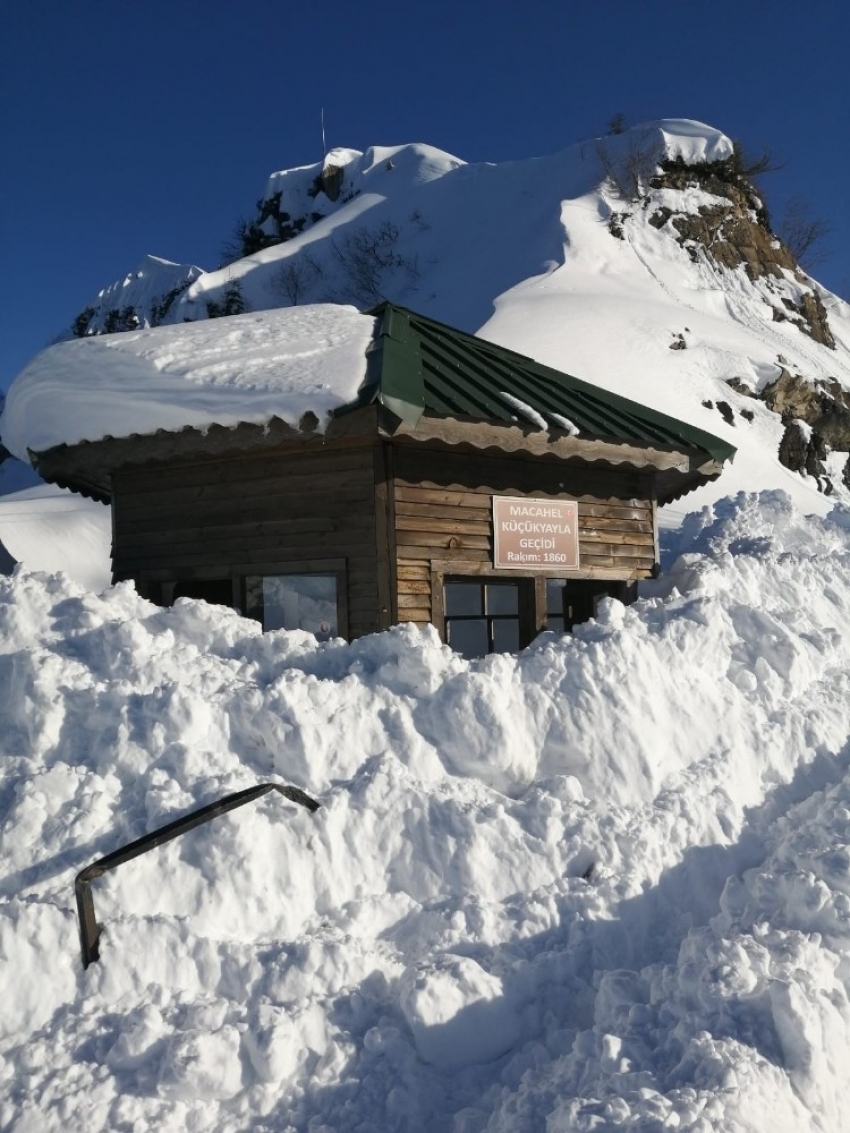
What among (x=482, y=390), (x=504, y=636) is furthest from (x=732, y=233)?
(x=482, y=390)

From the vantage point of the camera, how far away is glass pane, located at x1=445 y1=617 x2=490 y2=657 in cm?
1444

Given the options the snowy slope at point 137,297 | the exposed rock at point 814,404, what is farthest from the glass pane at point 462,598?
the snowy slope at point 137,297

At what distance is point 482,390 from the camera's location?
8.22 m

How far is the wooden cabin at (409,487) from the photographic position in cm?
756

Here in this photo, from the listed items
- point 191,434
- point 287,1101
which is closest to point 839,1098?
point 287,1101

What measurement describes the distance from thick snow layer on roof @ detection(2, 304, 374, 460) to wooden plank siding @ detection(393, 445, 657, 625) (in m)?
0.97

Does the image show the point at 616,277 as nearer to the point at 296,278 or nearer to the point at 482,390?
the point at 296,278

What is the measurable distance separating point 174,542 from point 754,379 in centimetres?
2284

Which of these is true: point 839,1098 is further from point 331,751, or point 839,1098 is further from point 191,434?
point 191,434

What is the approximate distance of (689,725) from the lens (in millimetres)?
6082

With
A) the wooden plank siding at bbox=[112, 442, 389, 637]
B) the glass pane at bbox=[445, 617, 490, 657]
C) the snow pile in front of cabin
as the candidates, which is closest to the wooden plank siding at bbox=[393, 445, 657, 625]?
the wooden plank siding at bbox=[112, 442, 389, 637]

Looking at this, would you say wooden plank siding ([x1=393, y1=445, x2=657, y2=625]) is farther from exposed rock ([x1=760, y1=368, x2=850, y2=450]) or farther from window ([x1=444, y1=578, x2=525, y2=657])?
exposed rock ([x1=760, y1=368, x2=850, y2=450])

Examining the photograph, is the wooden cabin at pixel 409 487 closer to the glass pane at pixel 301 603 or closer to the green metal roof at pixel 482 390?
the green metal roof at pixel 482 390

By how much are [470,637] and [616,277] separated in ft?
72.2
